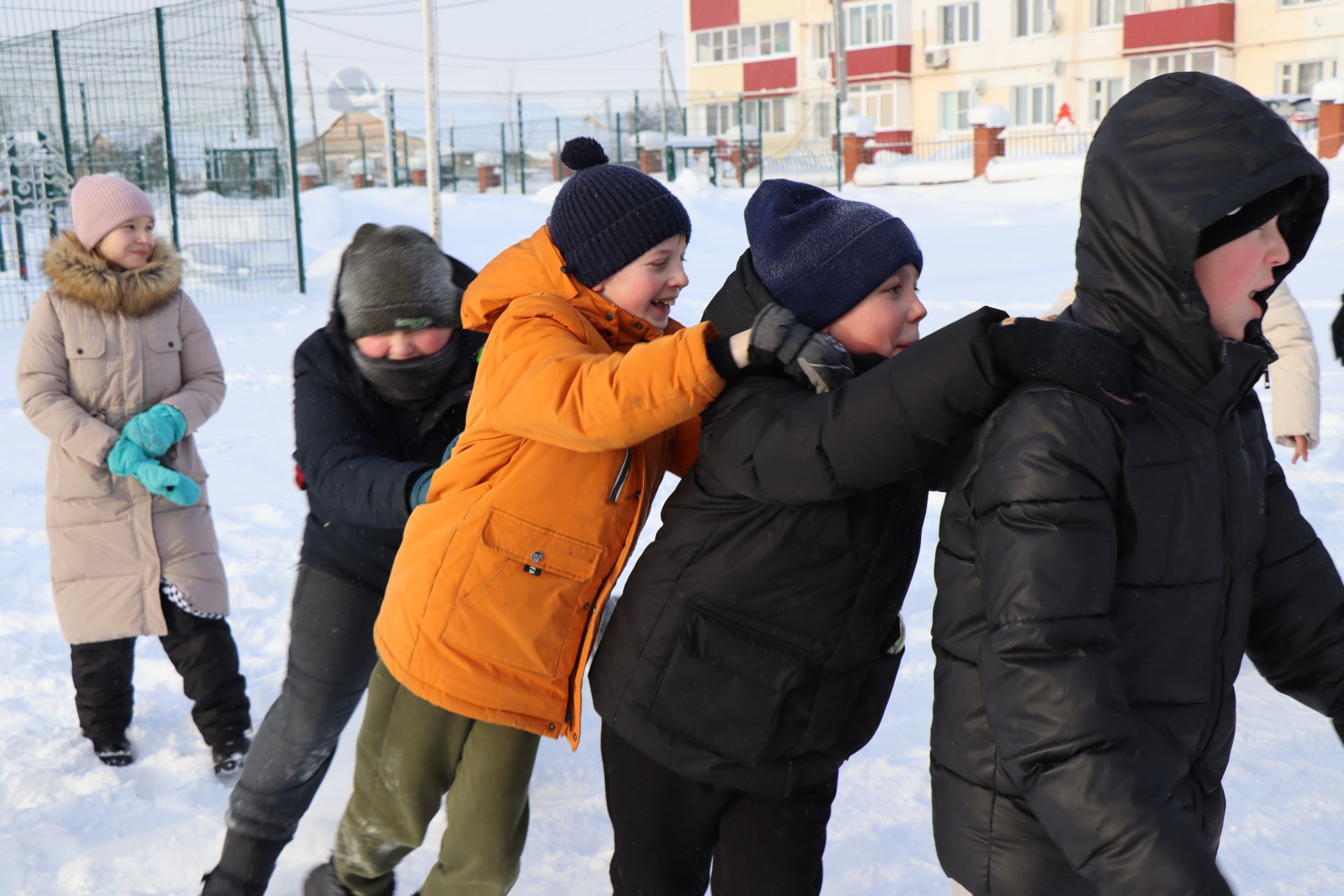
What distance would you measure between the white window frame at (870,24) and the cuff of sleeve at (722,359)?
40434mm

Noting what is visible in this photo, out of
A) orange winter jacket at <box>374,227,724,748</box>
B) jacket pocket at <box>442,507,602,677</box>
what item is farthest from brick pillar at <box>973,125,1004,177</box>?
jacket pocket at <box>442,507,602,677</box>

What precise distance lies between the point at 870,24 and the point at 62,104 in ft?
113

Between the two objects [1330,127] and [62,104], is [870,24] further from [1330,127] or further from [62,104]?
[62,104]

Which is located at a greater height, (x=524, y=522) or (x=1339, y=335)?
(x=1339, y=335)

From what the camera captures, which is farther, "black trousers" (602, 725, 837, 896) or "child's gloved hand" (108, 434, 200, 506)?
"child's gloved hand" (108, 434, 200, 506)

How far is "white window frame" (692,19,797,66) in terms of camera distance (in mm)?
43094

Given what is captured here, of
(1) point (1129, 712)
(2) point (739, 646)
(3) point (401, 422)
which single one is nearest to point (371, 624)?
(3) point (401, 422)

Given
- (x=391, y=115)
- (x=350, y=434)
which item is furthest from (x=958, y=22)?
(x=350, y=434)

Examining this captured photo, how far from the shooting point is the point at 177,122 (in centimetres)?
1102

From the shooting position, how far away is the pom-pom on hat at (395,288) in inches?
100

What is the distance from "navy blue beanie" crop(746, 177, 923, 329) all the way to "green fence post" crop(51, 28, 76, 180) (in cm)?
1066

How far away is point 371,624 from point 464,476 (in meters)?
0.67

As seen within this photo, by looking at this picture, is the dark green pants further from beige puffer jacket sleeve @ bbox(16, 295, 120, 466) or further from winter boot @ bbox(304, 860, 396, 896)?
beige puffer jacket sleeve @ bbox(16, 295, 120, 466)

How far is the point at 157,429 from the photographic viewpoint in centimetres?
346
